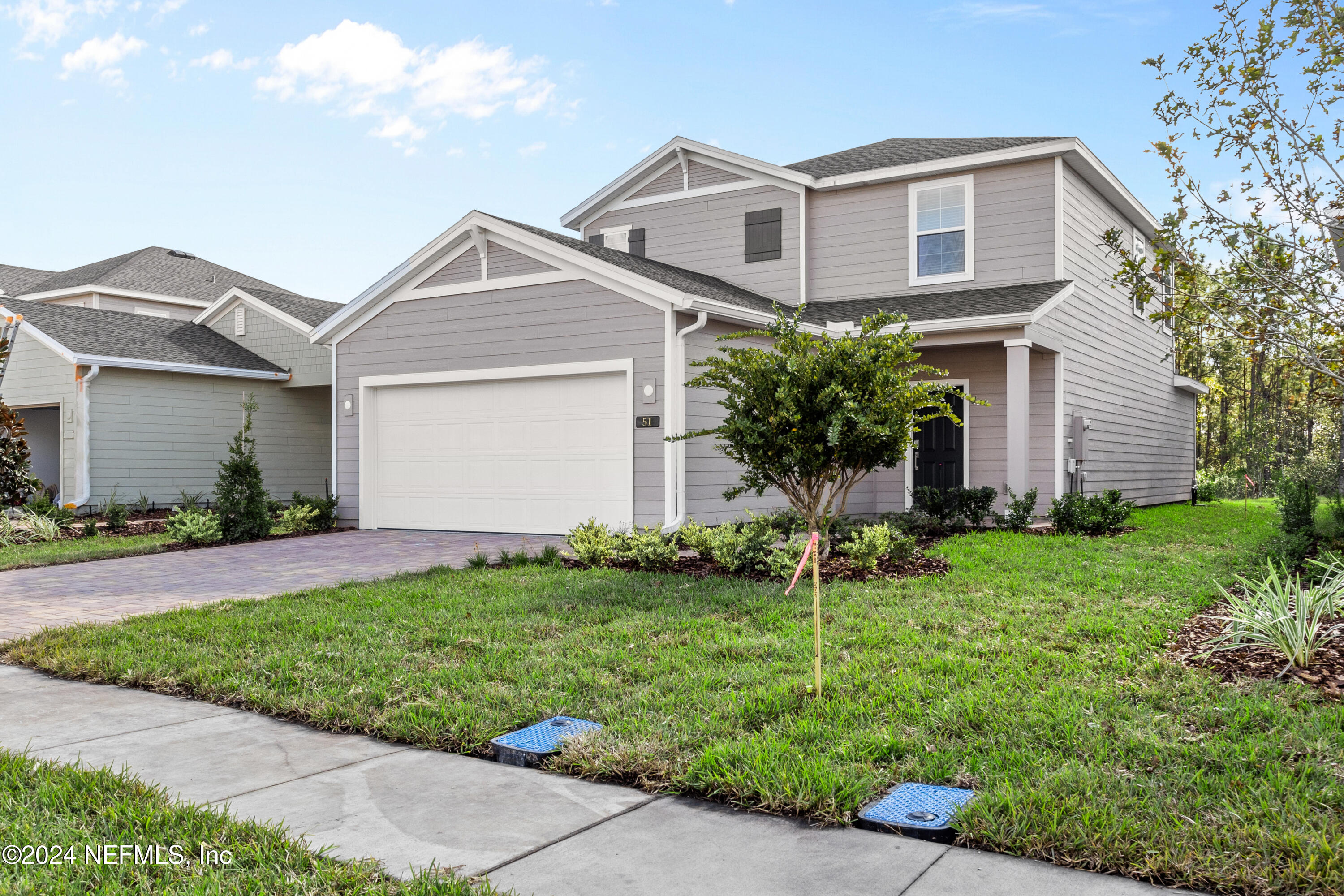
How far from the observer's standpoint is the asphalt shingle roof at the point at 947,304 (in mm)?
13602

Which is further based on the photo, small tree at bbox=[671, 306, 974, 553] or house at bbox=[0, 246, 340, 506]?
house at bbox=[0, 246, 340, 506]

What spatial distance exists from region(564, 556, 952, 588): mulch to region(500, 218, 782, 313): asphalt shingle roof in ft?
13.5

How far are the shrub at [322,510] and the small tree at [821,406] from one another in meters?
7.74

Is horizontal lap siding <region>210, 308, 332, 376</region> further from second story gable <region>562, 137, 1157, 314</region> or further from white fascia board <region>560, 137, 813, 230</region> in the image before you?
second story gable <region>562, 137, 1157, 314</region>

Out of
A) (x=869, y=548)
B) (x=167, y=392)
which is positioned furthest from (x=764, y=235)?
(x=167, y=392)

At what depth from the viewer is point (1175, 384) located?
2158 cm

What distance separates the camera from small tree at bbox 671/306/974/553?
26.7 ft

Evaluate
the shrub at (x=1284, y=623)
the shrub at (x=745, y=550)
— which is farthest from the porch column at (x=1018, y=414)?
the shrub at (x=1284, y=623)

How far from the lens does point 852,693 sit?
15.3ft

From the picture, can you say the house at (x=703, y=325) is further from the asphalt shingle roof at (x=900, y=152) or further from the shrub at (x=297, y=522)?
the shrub at (x=297, y=522)

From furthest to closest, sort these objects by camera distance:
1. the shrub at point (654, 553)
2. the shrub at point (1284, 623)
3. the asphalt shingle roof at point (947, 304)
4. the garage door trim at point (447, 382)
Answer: the asphalt shingle roof at point (947, 304) < the garage door trim at point (447, 382) < the shrub at point (654, 553) < the shrub at point (1284, 623)

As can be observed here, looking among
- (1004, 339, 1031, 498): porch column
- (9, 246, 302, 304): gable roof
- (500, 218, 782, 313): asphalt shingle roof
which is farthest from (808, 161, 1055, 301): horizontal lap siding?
(9, 246, 302, 304): gable roof

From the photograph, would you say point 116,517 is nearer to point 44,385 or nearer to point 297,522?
point 297,522

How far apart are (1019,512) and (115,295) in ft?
77.7
